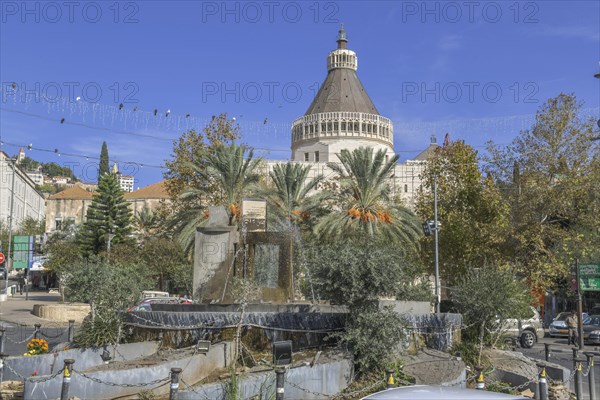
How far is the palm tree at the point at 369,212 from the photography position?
108 ft

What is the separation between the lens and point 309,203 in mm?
35719

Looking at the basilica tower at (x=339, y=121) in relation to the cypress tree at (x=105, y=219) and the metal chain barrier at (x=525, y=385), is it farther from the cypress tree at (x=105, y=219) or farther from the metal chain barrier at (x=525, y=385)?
the metal chain barrier at (x=525, y=385)

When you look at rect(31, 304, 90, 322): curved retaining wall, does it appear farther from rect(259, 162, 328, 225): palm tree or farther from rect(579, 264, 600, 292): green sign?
rect(579, 264, 600, 292): green sign

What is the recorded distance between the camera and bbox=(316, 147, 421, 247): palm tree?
108ft

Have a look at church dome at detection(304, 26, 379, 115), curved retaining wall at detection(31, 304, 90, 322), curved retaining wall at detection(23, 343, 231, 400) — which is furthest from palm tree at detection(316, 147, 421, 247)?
church dome at detection(304, 26, 379, 115)

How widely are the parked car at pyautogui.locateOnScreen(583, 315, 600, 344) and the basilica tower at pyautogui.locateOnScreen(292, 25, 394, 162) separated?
66.0 metres

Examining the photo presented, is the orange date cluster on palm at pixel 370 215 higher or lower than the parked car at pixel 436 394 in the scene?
higher

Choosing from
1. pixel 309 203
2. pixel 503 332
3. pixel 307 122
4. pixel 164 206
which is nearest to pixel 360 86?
pixel 307 122

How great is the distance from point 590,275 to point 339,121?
245 feet

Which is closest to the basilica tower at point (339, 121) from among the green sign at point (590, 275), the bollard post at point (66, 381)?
the green sign at point (590, 275)

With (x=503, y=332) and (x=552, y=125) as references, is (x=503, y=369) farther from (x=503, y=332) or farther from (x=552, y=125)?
(x=552, y=125)

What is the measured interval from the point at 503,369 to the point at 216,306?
640 centimetres

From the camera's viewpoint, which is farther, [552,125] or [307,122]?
[307,122]

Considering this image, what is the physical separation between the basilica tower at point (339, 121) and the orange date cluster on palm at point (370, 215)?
63.5 m
